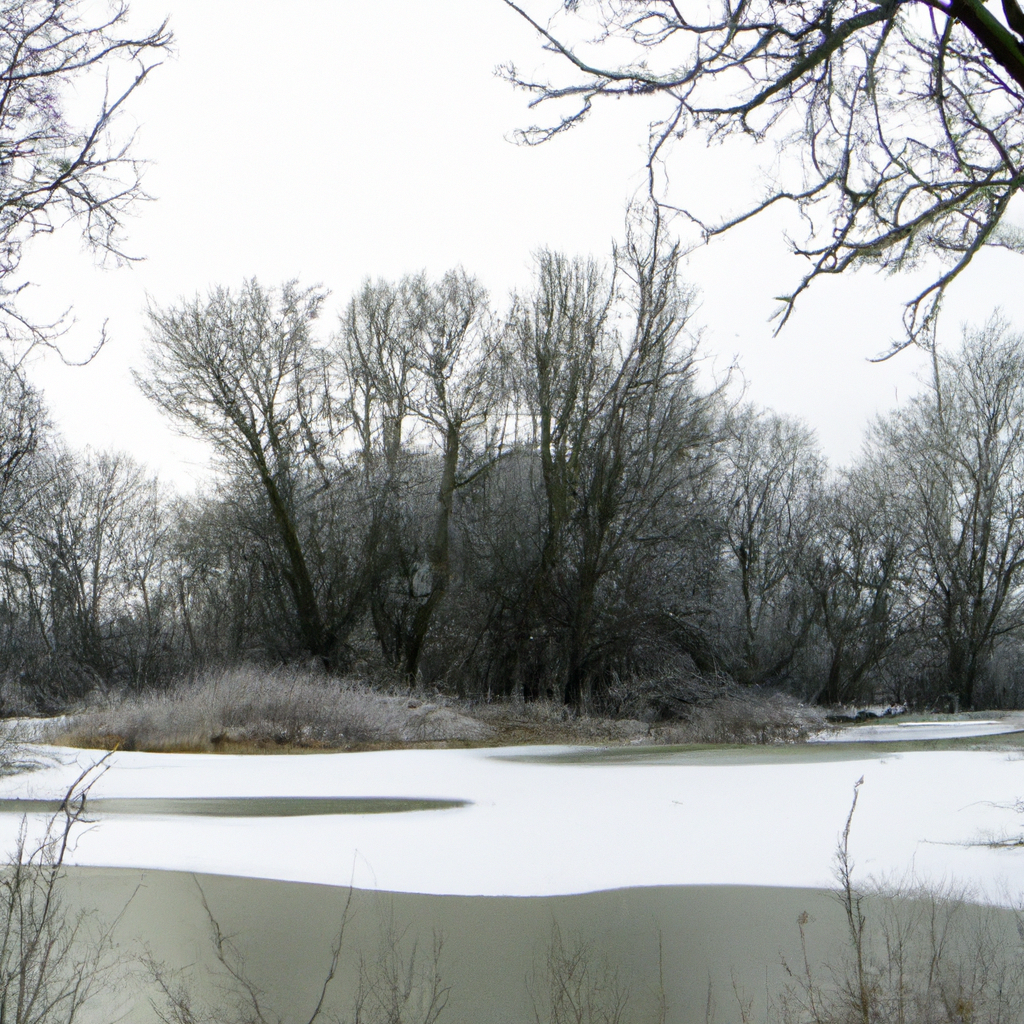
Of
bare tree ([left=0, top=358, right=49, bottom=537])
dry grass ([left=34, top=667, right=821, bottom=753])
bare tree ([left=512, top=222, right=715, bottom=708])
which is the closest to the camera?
bare tree ([left=0, top=358, right=49, bottom=537])

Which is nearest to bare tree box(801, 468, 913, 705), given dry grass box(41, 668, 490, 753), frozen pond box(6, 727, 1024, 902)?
dry grass box(41, 668, 490, 753)

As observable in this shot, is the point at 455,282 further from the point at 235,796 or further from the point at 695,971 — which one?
the point at 695,971

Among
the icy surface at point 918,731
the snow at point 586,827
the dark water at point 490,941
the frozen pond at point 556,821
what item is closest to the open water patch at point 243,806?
the frozen pond at point 556,821

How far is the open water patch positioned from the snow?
0.22 m

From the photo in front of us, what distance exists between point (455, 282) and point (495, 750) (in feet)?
40.7

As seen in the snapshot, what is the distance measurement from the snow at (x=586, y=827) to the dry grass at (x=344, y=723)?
7.87 ft

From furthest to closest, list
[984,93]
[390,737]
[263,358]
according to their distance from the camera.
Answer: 1. [263,358]
2. [390,737]
3. [984,93]

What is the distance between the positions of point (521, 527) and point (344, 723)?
24.0ft

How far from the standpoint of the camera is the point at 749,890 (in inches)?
205

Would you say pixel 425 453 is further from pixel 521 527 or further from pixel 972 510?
pixel 972 510

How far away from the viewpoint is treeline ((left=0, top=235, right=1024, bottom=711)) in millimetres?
Result: 18266

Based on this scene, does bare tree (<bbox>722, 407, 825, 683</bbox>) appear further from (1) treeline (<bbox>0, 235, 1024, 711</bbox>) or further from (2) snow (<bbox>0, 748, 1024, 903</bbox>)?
(2) snow (<bbox>0, 748, 1024, 903</bbox>)

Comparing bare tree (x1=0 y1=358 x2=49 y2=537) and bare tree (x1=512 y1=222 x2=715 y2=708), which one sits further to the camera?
bare tree (x1=512 y1=222 x2=715 y2=708)

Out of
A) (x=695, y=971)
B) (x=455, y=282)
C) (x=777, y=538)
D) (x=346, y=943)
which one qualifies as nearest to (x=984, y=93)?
(x=695, y=971)
